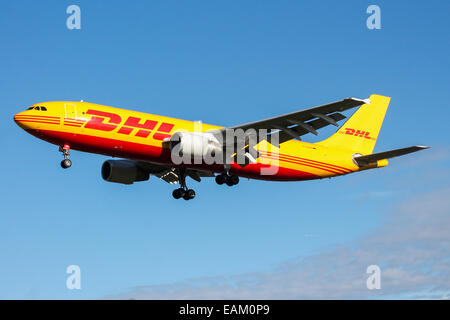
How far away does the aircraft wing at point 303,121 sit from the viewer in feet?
131

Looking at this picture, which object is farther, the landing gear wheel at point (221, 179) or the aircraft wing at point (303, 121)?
the landing gear wheel at point (221, 179)

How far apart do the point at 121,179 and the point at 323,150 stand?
48.3 feet

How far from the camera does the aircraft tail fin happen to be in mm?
53000

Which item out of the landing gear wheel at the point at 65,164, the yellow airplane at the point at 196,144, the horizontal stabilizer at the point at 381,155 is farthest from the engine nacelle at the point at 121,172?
the horizontal stabilizer at the point at 381,155

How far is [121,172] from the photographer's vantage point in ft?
167

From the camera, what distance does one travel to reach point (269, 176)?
4881 centimetres

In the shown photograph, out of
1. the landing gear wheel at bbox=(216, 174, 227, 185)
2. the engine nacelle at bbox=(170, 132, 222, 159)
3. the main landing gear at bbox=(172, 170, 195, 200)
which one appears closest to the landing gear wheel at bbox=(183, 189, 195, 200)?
the main landing gear at bbox=(172, 170, 195, 200)

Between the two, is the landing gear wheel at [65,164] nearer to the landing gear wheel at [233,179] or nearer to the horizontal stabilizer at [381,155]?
the landing gear wheel at [233,179]

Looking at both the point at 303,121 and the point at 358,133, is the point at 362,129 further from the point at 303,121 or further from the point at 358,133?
the point at 303,121

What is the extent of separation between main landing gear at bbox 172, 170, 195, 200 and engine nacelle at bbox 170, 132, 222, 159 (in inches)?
263

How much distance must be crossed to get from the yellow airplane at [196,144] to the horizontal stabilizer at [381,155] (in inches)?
2.9

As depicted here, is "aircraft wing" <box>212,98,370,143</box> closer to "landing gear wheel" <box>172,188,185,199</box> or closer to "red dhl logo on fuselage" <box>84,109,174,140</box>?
"red dhl logo on fuselage" <box>84,109,174,140</box>

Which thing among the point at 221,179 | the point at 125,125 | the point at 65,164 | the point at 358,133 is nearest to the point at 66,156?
the point at 65,164
